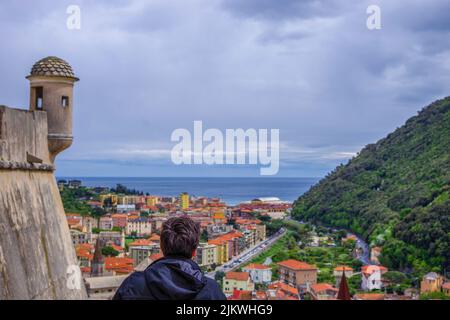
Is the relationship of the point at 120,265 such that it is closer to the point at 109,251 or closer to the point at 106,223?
the point at 109,251

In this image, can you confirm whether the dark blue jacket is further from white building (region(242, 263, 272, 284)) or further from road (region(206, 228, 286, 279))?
white building (region(242, 263, 272, 284))

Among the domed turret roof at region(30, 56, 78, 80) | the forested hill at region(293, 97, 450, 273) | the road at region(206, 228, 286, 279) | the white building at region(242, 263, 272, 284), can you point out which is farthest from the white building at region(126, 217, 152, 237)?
the domed turret roof at region(30, 56, 78, 80)

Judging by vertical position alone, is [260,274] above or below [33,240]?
below

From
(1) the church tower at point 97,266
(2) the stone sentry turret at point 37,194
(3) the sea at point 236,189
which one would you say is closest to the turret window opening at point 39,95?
(2) the stone sentry turret at point 37,194

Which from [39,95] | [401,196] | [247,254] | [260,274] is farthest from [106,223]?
[39,95]

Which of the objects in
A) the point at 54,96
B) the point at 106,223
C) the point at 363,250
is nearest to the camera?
the point at 54,96
